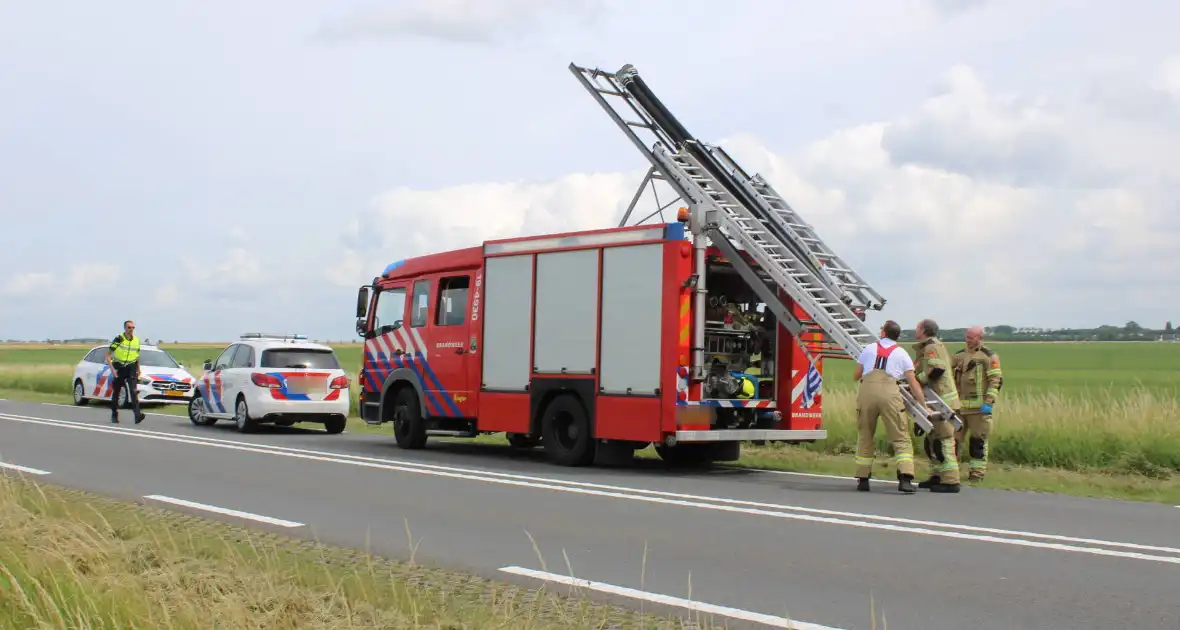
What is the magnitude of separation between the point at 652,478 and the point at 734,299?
8.24 ft

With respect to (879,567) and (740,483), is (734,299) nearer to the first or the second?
(740,483)

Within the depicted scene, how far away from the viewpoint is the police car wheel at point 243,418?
66.3 feet

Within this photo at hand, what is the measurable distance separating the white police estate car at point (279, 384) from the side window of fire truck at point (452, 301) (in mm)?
4692

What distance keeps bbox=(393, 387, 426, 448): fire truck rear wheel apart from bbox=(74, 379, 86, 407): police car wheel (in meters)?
15.5

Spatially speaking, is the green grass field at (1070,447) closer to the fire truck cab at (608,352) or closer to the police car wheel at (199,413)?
the fire truck cab at (608,352)

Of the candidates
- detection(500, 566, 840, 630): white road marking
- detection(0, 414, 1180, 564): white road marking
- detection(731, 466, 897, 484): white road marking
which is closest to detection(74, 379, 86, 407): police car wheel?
detection(0, 414, 1180, 564): white road marking

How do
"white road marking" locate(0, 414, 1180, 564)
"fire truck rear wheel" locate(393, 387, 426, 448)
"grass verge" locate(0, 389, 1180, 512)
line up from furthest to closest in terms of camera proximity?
"fire truck rear wheel" locate(393, 387, 426, 448) < "grass verge" locate(0, 389, 1180, 512) < "white road marking" locate(0, 414, 1180, 564)

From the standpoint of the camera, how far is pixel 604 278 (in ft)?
45.2

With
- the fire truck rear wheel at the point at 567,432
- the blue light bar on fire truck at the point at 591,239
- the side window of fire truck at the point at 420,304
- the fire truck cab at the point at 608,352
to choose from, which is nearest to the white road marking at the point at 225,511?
the fire truck cab at the point at 608,352

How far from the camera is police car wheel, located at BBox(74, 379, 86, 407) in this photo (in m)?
29.4

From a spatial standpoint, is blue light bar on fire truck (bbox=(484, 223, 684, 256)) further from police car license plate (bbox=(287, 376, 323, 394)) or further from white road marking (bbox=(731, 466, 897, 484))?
police car license plate (bbox=(287, 376, 323, 394))

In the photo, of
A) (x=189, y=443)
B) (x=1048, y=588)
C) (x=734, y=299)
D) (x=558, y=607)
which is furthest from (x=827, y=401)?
(x=558, y=607)

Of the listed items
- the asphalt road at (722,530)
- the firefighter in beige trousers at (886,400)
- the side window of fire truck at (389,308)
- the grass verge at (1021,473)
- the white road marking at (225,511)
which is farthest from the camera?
the side window of fire truck at (389,308)

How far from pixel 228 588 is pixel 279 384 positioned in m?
14.4
